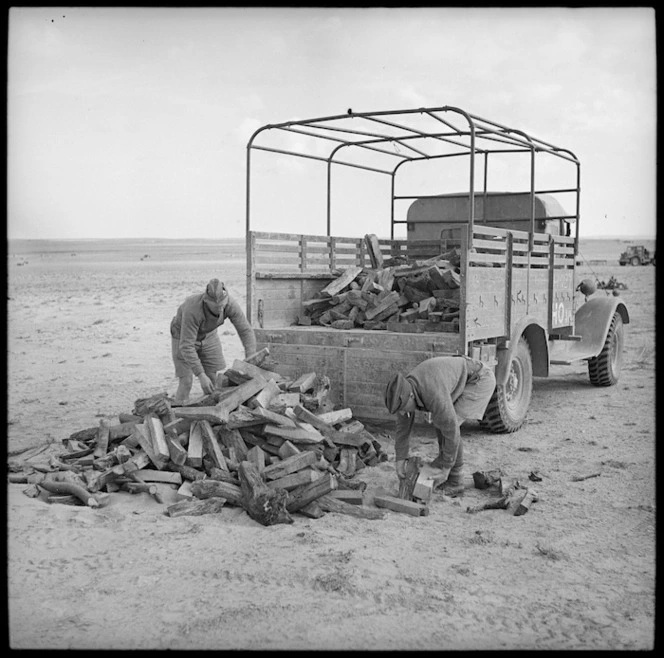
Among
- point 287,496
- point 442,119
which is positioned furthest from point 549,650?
point 442,119

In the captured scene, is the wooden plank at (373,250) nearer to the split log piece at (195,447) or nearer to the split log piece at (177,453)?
the split log piece at (195,447)

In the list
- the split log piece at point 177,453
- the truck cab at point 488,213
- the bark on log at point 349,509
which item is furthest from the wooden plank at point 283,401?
the truck cab at point 488,213

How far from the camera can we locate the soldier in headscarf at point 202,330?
754 centimetres

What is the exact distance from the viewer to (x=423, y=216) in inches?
476

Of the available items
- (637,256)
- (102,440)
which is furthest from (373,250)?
(637,256)

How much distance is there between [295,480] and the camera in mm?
5961

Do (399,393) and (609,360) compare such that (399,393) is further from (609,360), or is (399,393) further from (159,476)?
(609,360)

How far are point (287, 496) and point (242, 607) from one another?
1.63 metres

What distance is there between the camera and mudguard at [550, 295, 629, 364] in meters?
10.3

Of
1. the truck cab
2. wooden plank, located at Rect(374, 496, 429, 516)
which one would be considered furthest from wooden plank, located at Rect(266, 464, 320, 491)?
the truck cab

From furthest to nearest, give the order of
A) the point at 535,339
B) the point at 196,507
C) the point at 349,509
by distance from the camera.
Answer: the point at 535,339 → the point at 349,509 → the point at 196,507

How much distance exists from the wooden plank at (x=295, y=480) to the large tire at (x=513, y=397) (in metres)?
2.81

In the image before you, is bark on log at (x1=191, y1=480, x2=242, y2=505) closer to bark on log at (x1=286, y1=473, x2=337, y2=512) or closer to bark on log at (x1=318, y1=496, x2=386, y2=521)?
bark on log at (x1=286, y1=473, x2=337, y2=512)

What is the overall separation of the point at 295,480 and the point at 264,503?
19.3 inches
